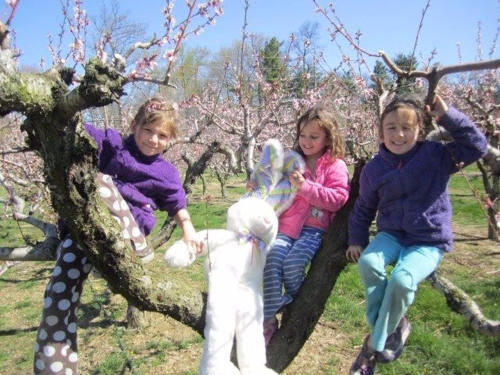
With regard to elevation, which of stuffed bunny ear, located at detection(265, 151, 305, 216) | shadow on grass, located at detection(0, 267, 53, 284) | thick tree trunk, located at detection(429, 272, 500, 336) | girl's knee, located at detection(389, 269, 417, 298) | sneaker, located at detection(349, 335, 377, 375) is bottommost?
shadow on grass, located at detection(0, 267, 53, 284)

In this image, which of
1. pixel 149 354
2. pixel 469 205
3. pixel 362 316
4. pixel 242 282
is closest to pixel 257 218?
pixel 242 282

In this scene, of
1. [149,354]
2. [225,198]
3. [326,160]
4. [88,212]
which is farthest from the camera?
[225,198]

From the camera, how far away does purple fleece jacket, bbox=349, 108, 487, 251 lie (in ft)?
6.12

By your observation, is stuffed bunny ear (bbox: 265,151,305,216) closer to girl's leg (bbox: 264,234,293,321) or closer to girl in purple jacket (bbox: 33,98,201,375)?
girl's leg (bbox: 264,234,293,321)

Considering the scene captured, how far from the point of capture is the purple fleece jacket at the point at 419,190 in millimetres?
1866

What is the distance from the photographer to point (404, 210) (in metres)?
1.92

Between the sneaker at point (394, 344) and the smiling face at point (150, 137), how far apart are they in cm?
157

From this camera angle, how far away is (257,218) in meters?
2.06

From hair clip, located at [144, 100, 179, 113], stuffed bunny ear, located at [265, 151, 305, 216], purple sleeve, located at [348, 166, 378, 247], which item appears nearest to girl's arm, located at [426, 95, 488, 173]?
purple sleeve, located at [348, 166, 378, 247]

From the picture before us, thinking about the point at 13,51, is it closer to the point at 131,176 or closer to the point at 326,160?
the point at 131,176

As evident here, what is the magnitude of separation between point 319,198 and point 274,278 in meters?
0.50

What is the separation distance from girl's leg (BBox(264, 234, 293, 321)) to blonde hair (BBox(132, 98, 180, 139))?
2.91 feet

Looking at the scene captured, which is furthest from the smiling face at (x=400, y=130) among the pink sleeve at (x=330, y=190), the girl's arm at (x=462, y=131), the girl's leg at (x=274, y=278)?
the girl's leg at (x=274, y=278)

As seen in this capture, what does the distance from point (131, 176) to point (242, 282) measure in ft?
2.86
